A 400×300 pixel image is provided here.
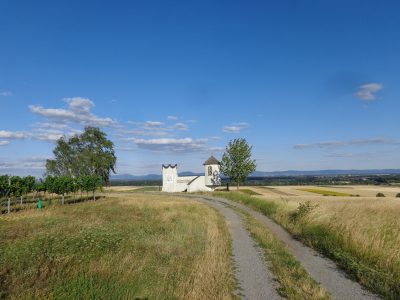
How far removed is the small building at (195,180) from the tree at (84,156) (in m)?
13.1

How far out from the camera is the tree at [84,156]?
74.8m

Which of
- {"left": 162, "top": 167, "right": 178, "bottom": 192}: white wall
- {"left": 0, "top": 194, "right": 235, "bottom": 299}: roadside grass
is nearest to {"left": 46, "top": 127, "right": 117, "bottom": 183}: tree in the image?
{"left": 162, "top": 167, "right": 178, "bottom": 192}: white wall

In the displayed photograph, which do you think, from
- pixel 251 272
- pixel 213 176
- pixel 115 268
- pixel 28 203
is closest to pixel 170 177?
pixel 213 176

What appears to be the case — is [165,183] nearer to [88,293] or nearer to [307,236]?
[307,236]

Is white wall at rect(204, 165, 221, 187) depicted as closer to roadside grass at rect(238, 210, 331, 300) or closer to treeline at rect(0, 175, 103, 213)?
treeline at rect(0, 175, 103, 213)

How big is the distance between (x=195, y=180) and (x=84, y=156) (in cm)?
2551

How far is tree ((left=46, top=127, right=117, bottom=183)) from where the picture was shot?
245 ft

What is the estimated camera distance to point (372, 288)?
8.95 metres

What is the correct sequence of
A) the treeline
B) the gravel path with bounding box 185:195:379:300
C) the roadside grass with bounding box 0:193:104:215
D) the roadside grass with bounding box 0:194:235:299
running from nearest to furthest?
the roadside grass with bounding box 0:194:235:299 → the gravel path with bounding box 185:195:379:300 → the roadside grass with bounding box 0:193:104:215 → the treeline

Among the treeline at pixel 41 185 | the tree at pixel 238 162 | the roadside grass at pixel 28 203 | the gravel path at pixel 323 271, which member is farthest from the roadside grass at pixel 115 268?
the tree at pixel 238 162

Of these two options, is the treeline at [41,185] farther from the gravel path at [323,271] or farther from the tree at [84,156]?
the gravel path at [323,271]

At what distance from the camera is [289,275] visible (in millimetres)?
10266

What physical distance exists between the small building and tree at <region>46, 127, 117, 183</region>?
1305cm

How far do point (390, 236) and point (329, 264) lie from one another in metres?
3.27
